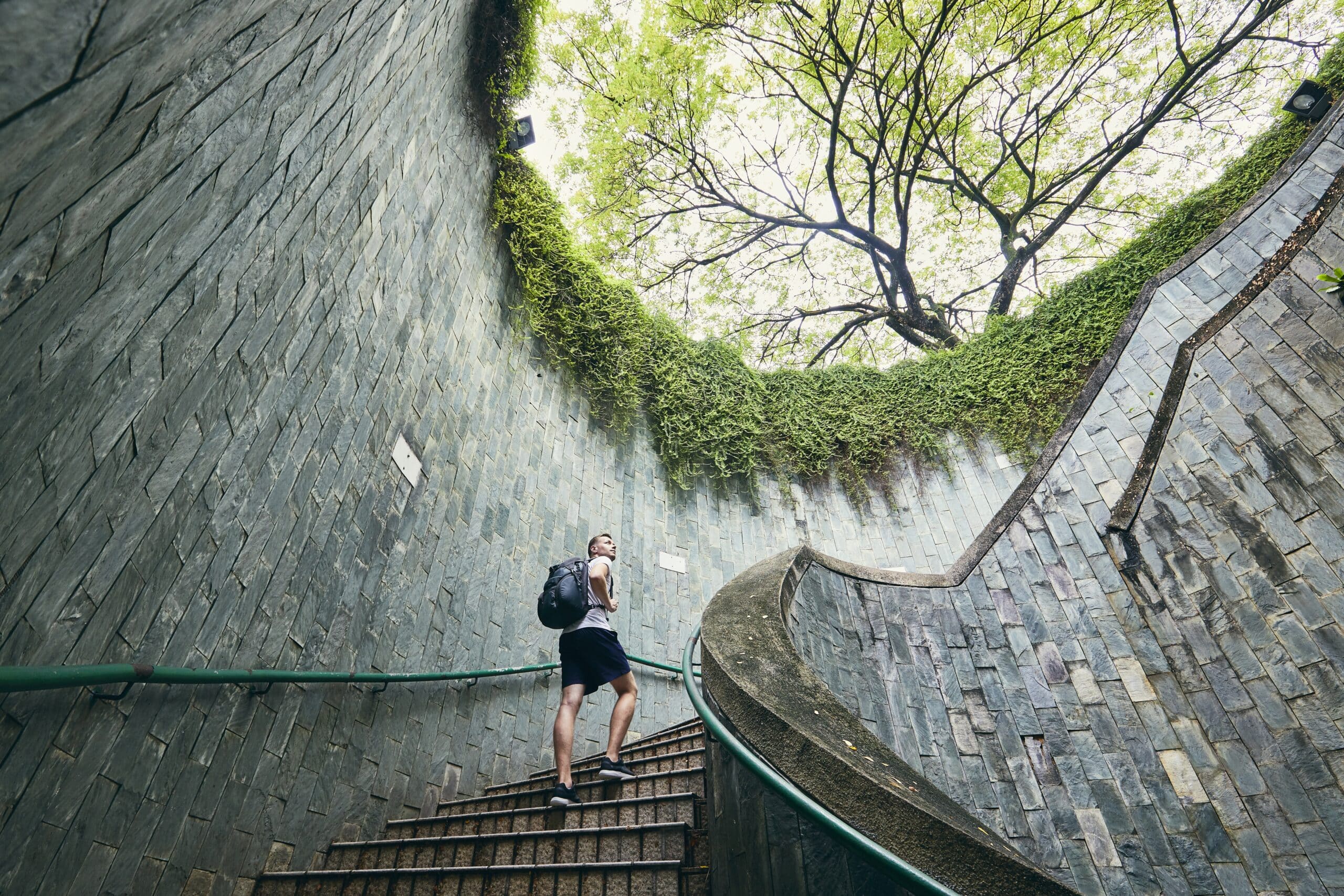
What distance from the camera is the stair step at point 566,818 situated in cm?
287

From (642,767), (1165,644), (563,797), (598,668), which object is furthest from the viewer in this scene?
(642,767)

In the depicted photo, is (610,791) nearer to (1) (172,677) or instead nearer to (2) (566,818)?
(2) (566,818)

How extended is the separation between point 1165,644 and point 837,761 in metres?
3.04

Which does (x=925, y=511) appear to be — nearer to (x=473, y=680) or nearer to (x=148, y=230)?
(x=473, y=680)

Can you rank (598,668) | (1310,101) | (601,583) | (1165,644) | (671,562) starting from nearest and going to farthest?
(598,668) < (601,583) < (1165,644) < (1310,101) < (671,562)

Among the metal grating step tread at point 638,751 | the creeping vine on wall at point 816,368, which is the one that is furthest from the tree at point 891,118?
the metal grating step tread at point 638,751

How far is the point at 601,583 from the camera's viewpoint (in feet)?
11.9

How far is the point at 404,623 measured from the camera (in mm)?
4098

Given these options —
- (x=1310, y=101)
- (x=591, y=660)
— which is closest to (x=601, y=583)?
(x=591, y=660)

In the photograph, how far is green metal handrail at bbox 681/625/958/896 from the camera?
1.53m

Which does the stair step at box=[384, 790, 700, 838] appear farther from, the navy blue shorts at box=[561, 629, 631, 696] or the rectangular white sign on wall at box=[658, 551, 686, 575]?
the rectangular white sign on wall at box=[658, 551, 686, 575]

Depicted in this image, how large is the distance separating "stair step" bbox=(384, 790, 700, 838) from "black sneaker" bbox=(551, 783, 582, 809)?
0.10 ft

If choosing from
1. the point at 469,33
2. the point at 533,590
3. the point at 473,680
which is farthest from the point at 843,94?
the point at 473,680

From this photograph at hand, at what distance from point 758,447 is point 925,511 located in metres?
2.30
